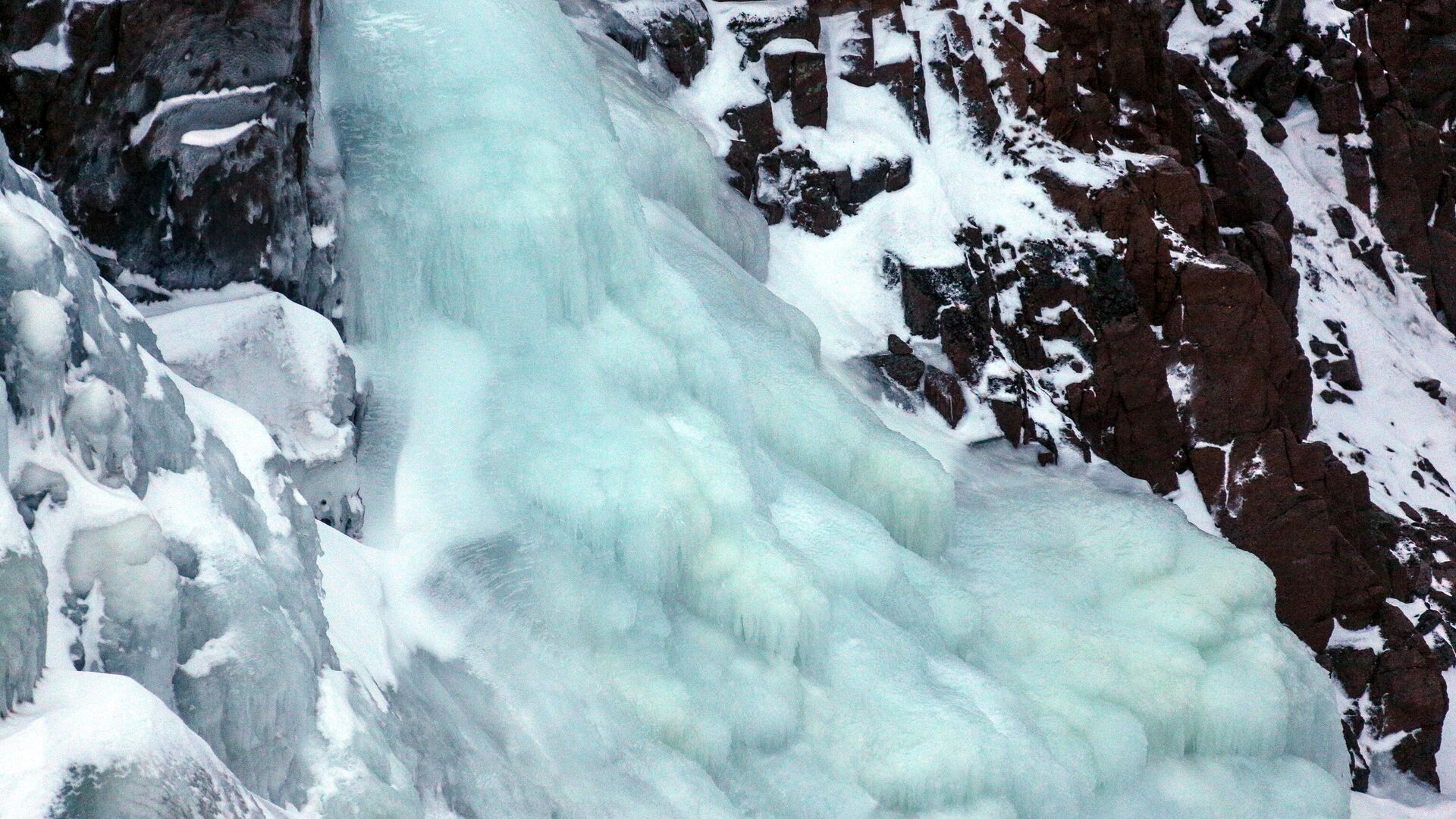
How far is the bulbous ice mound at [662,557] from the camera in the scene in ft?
20.5

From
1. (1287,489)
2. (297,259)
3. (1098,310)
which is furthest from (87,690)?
(1287,489)

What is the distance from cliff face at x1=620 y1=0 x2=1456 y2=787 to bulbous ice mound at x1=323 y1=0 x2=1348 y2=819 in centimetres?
361

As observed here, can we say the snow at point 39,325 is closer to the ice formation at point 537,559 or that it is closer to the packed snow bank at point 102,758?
the ice formation at point 537,559

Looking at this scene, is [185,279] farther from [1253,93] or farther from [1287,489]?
[1253,93]

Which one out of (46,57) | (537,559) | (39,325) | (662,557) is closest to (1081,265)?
(662,557)

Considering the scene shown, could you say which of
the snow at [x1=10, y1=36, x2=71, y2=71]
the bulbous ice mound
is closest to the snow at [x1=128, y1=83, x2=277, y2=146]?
the snow at [x1=10, y1=36, x2=71, y2=71]

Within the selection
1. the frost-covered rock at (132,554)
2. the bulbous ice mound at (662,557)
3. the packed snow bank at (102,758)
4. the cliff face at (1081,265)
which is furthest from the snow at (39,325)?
the cliff face at (1081,265)

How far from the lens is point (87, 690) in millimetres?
2953

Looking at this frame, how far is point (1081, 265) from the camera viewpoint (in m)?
13.6

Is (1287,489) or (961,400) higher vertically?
(961,400)

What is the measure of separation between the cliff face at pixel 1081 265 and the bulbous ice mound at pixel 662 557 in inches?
142

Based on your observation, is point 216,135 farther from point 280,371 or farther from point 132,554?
point 132,554

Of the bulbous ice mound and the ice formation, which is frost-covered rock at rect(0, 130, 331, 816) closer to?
the ice formation

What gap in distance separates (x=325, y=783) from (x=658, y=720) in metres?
2.34
